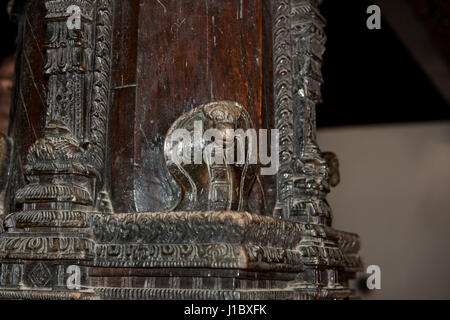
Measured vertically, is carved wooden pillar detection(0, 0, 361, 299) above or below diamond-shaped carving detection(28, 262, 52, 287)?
above

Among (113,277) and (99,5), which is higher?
(99,5)

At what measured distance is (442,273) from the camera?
233 inches

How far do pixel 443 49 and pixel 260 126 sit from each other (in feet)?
11.6

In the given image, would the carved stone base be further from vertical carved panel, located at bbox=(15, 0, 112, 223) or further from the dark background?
the dark background

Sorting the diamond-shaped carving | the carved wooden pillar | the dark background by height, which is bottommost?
the diamond-shaped carving

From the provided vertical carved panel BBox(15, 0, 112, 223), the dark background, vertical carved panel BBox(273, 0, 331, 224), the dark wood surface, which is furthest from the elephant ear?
the dark background

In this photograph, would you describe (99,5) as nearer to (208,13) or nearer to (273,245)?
(208,13)

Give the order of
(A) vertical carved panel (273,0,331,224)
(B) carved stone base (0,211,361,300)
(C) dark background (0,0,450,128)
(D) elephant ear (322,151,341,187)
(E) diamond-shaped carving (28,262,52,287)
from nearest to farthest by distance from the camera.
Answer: (B) carved stone base (0,211,361,300)
(E) diamond-shaped carving (28,262,52,287)
(A) vertical carved panel (273,0,331,224)
(D) elephant ear (322,151,341,187)
(C) dark background (0,0,450,128)

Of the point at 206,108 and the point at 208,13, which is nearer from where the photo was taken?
the point at 206,108

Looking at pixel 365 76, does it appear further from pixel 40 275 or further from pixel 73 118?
pixel 40 275

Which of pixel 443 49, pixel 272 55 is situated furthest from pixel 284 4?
pixel 443 49

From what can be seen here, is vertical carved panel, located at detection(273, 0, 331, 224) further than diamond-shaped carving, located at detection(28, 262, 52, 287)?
Yes

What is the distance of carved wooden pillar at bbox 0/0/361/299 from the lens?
172 cm

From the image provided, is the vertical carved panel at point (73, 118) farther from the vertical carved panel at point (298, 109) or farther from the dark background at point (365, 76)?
the dark background at point (365, 76)
